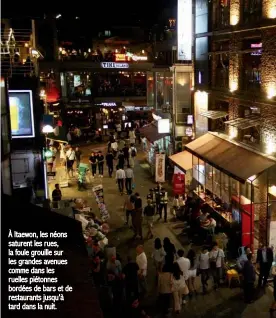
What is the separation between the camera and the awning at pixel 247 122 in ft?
62.7

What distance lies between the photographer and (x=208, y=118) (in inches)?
984

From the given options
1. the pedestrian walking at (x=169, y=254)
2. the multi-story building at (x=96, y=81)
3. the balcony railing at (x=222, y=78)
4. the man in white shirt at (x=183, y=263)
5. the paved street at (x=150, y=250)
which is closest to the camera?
the paved street at (x=150, y=250)

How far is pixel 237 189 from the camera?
20141 millimetres

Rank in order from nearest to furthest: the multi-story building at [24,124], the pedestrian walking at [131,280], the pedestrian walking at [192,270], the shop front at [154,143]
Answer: the pedestrian walking at [131,280] → the pedestrian walking at [192,270] → the multi-story building at [24,124] → the shop front at [154,143]

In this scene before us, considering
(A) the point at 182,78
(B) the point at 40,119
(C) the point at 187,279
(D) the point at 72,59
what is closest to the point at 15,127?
(B) the point at 40,119

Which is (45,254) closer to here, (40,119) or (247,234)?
(247,234)

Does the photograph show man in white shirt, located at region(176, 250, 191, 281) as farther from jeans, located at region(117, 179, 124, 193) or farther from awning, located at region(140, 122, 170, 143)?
awning, located at region(140, 122, 170, 143)

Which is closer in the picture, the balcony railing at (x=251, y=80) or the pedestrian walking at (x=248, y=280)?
the pedestrian walking at (x=248, y=280)

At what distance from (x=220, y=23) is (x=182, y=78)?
20.2ft

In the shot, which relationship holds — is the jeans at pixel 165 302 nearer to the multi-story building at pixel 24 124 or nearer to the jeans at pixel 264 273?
the jeans at pixel 264 273

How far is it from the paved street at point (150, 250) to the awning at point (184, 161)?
8.61 feet

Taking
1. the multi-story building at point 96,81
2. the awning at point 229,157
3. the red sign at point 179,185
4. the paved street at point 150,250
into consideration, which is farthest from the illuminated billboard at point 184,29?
the multi-story building at point 96,81

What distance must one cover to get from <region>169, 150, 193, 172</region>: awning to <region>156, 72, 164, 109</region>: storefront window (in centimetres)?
766

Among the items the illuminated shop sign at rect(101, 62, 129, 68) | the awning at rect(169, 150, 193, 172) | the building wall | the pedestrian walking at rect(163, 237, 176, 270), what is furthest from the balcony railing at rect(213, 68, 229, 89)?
the illuminated shop sign at rect(101, 62, 129, 68)
